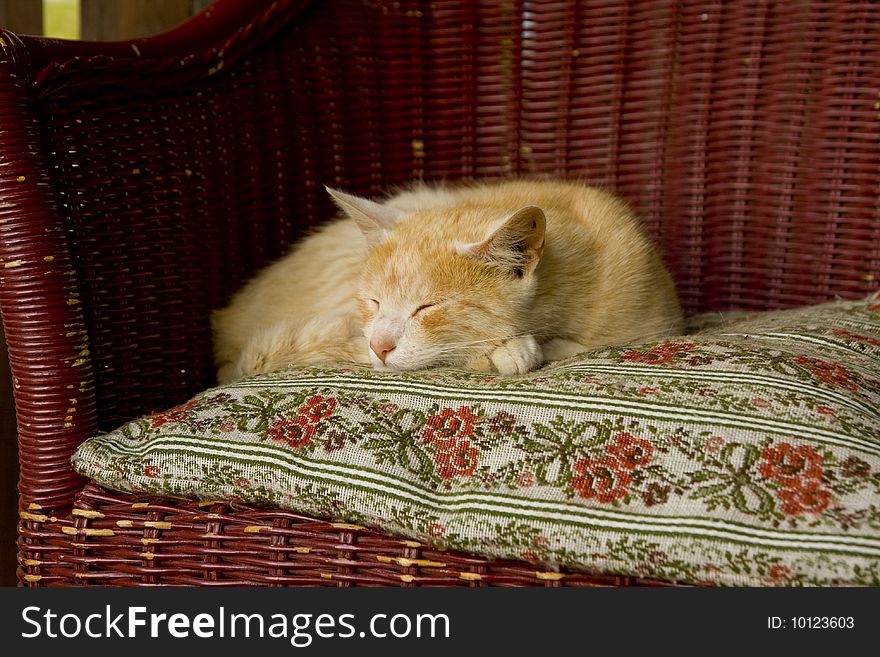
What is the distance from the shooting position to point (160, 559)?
1.21 meters

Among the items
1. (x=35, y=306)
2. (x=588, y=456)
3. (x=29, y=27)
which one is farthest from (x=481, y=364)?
(x=29, y=27)

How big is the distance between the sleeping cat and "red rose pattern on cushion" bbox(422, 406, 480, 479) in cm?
27

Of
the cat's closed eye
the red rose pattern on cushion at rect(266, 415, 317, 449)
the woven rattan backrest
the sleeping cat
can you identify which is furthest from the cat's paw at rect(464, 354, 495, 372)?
the woven rattan backrest

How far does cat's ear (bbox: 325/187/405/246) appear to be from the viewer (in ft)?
5.21

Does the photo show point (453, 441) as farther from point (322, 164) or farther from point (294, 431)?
point (322, 164)

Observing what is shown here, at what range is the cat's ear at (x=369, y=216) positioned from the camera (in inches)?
62.5

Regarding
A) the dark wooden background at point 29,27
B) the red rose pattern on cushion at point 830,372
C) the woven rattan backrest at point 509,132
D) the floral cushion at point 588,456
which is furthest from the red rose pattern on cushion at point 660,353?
the dark wooden background at point 29,27

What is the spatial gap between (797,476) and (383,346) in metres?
0.69

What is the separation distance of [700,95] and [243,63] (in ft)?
3.54

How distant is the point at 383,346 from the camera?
4.68 ft

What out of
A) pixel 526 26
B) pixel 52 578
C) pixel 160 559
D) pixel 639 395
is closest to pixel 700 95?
pixel 526 26

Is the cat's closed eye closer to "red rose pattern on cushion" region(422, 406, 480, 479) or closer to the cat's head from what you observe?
the cat's head

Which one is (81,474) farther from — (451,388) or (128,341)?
(451,388)

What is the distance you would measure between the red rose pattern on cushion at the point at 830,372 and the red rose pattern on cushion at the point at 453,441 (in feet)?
1.57
